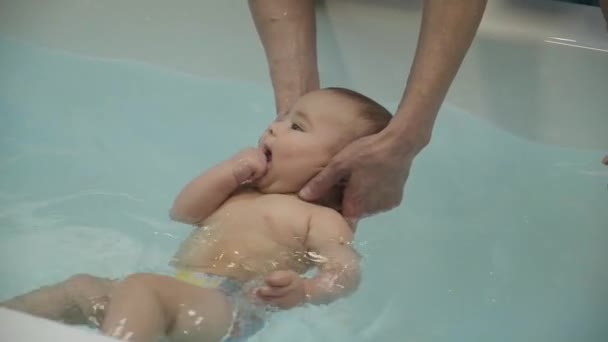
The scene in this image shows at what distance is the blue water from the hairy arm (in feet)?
0.39

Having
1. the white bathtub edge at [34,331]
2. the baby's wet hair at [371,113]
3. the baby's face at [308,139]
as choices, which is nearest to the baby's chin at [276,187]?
the baby's face at [308,139]

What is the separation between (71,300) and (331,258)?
1.00ft

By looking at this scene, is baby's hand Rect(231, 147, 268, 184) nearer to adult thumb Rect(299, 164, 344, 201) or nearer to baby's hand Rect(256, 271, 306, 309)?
adult thumb Rect(299, 164, 344, 201)

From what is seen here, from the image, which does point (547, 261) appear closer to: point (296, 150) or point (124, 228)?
Answer: point (296, 150)

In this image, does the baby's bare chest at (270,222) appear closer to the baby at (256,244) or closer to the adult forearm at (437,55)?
the baby at (256,244)

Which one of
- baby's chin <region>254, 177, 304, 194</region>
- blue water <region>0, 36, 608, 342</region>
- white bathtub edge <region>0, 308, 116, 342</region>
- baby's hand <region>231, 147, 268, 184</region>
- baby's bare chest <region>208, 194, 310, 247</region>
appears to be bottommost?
blue water <region>0, 36, 608, 342</region>

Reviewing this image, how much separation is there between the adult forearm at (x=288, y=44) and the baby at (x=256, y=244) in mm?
172

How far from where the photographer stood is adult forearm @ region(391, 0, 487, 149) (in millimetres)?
1070

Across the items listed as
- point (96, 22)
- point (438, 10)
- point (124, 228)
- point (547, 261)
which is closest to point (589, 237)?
point (547, 261)

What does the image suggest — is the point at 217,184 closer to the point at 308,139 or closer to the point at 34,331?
the point at 308,139

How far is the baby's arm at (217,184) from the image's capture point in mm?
Answer: 1016

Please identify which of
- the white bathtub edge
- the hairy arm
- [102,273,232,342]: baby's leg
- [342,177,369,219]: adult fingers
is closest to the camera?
the white bathtub edge

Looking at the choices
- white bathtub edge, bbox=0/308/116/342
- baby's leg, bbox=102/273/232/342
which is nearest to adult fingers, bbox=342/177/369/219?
baby's leg, bbox=102/273/232/342

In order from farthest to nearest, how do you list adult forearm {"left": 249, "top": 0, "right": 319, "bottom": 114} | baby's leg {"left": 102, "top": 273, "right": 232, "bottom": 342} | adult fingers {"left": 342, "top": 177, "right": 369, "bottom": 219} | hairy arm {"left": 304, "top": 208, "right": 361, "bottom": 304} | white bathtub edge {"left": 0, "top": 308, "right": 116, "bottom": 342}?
adult forearm {"left": 249, "top": 0, "right": 319, "bottom": 114} → adult fingers {"left": 342, "top": 177, "right": 369, "bottom": 219} → hairy arm {"left": 304, "top": 208, "right": 361, "bottom": 304} → baby's leg {"left": 102, "top": 273, "right": 232, "bottom": 342} → white bathtub edge {"left": 0, "top": 308, "right": 116, "bottom": 342}
